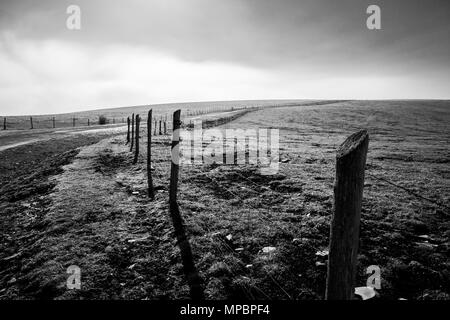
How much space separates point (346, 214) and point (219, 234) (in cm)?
383

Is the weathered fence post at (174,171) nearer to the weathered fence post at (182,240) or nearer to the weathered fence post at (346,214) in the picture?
the weathered fence post at (182,240)

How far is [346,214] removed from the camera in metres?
2.72

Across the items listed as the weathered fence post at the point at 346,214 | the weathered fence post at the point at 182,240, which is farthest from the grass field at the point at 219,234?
the weathered fence post at the point at 346,214

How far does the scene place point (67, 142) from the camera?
83.0 feet

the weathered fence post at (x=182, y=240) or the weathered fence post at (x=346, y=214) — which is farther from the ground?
the weathered fence post at (x=346, y=214)

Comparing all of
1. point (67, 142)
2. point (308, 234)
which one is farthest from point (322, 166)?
point (67, 142)

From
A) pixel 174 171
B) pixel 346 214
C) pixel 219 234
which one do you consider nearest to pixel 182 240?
pixel 219 234

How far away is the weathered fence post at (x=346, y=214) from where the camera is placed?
270cm

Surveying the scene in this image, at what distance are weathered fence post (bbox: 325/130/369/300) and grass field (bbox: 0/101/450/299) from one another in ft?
5.23

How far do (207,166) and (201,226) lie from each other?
589 cm

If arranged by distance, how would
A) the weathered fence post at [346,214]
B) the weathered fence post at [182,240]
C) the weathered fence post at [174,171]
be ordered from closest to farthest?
the weathered fence post at [346,214], the weathered fence post at [182,240], the weathered fence post at [174,171]

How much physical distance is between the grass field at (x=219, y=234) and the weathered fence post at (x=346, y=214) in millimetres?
1594

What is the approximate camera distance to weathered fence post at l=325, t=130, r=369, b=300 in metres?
2.70

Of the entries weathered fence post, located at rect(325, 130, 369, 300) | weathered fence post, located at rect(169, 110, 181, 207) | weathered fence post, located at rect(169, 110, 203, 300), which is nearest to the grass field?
weathered fence post, located at rect(169, 110, 203, 300)
